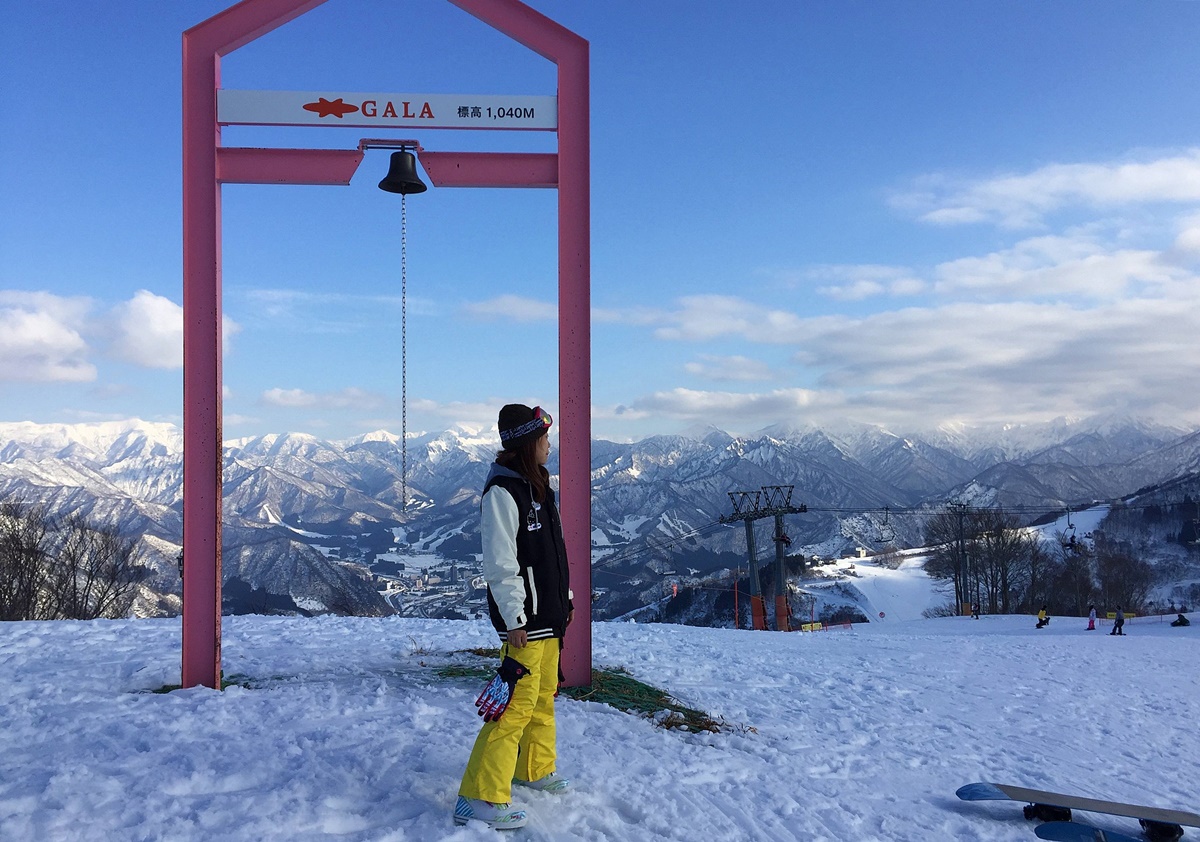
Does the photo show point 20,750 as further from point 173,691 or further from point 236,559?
point 236,559

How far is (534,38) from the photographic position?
288 inches

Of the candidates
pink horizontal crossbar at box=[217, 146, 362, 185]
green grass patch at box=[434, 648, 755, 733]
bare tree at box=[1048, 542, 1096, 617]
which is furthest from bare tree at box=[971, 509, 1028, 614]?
pink horizontal crossbar at box=[217, 146, 362, 185]

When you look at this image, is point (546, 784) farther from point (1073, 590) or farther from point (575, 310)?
point (1073, 590)

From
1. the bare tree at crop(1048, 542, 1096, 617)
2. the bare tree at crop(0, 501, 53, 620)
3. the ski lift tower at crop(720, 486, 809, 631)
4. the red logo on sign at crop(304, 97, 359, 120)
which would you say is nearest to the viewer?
the red logo on sign at crop(304, 97, 359, 120)

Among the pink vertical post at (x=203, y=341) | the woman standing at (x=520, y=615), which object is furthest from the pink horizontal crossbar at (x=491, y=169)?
the woman standing at (x=520, y=615)

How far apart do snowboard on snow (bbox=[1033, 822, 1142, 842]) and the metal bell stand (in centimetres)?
650

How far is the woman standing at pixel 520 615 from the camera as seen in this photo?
161 inches

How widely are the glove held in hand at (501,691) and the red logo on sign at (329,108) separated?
5131 millimetres

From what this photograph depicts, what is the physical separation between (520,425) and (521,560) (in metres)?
0.71

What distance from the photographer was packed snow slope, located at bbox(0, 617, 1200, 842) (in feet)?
13.9

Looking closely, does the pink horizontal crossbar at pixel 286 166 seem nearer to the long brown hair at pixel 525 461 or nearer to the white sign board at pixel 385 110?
the white sign board at pixel 385 110

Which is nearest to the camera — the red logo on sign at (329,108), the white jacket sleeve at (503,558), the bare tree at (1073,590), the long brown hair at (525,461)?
the white jacket sleeve at (503,558)

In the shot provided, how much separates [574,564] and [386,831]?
Result: 3.36 meters

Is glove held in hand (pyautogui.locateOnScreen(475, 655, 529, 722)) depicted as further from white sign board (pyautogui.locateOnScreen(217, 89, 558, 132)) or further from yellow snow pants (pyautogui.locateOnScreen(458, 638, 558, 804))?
white sign board (pyautogui.locateOnScreen(217, 89, 558, 132))
